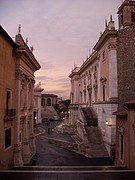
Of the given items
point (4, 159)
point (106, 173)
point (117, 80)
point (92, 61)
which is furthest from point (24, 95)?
point (92, 61)

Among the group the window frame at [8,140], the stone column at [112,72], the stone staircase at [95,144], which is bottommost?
the stone staircase at [95,144]

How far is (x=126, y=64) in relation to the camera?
65.3 ft

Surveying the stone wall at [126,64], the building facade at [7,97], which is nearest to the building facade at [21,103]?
the building facade at [7,97]

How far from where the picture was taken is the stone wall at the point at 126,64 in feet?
64.6

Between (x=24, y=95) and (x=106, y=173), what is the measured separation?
37.3 feet

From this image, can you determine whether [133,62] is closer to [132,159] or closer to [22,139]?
[132,159]

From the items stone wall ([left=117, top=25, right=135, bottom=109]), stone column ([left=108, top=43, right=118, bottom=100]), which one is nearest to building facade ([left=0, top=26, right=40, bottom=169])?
stone column ([left=108, top=43, right=118, bottom=100])

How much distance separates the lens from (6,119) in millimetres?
13383

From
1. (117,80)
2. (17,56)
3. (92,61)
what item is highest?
(92,61)

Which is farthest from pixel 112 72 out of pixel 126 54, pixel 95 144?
pixel 95 144

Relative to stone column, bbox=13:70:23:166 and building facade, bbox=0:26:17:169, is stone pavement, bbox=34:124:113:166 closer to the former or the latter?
stone column, bbox=13:70:23:166

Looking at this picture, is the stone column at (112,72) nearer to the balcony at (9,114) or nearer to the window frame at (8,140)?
the balcony at (9,114)

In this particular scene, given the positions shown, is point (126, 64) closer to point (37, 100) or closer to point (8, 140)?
point (8, 140)

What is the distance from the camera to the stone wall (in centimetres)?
1970
